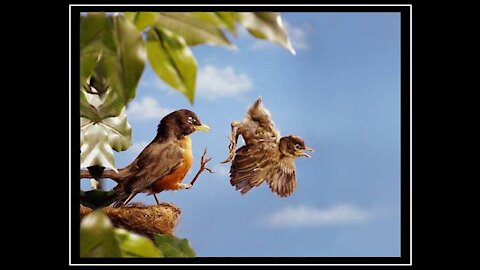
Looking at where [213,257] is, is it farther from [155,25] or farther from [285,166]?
[155,25]

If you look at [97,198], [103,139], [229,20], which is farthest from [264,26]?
[97,198]

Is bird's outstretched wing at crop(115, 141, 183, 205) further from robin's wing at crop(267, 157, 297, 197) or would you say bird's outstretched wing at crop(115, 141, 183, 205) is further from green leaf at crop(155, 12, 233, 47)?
green leaf at crop(155, 12, 233, 47)

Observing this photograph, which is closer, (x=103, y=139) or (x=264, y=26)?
(x=264, y=26)

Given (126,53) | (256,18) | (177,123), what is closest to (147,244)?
(126,53)

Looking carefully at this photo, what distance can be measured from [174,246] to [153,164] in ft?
0.77

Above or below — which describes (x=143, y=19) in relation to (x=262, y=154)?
above

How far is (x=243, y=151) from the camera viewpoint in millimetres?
1618

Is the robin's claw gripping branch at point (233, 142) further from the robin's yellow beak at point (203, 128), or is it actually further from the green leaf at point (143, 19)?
the green leaf at point (143, 19)

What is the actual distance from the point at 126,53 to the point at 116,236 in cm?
25

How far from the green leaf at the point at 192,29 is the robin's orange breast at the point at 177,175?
0.73m

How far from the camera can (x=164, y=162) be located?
159 cm

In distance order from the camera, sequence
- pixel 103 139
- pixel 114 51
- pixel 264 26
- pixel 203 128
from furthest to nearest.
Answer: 1. pixel 203 128
2. pixel 103 139
3. pixel 264 26
4. pixel 114 51

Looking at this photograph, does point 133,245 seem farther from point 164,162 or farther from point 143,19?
point 164,162

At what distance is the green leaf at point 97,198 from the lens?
1.46 m
